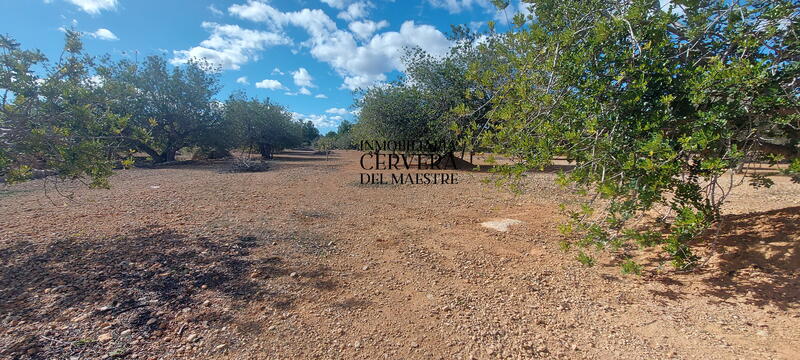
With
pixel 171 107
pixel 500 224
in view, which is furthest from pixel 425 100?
pixel 171 107

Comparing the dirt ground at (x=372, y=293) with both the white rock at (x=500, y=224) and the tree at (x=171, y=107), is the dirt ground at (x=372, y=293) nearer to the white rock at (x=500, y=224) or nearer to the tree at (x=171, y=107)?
the white rock at (x=500, y=224)

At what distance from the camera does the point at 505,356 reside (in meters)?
2.06

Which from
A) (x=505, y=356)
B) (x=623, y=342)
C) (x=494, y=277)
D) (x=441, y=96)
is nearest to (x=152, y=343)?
(x=505, y=356)

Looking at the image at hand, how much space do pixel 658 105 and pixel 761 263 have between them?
200 centimetres

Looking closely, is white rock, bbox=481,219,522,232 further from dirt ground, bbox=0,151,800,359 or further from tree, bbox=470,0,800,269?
tree, bbox=470,0,800,269

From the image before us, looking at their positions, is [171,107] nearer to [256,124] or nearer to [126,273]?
[256,124]

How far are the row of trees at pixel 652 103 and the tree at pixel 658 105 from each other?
0.01m

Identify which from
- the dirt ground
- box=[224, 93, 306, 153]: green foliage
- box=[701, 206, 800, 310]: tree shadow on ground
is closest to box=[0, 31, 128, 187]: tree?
the dirt ground

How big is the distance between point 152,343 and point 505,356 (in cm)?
257

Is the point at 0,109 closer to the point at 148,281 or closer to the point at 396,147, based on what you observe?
the point at 148,281

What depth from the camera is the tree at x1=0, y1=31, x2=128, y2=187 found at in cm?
353

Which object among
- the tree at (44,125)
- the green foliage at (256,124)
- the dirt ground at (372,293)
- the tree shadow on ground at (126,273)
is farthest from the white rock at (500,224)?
the green foliage at (256,124)

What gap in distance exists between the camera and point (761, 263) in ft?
9.43

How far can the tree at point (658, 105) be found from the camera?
223 cm
